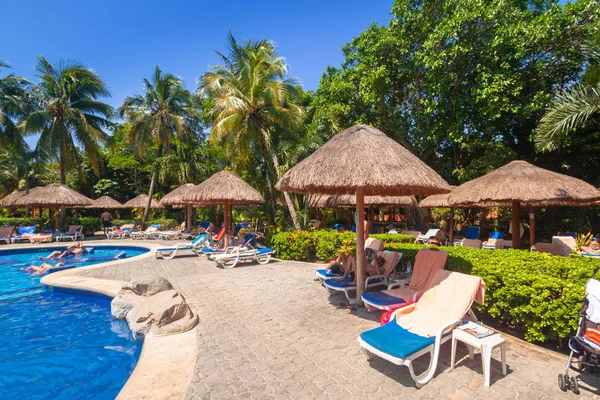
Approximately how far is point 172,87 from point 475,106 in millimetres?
19342

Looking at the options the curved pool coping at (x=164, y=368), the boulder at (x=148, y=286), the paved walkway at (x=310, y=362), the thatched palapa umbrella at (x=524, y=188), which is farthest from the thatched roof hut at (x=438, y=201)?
the curved pool coping at (x=164, y=368)

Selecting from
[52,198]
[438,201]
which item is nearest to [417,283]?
[438,201]

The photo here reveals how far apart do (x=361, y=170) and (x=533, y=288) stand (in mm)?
2780

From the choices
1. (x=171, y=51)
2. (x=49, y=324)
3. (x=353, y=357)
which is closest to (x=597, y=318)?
(x=353, y=357)

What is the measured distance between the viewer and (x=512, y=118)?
16.2 m

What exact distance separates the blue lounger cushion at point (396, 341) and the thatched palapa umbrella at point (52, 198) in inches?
826

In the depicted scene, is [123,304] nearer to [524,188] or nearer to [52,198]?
[524,188]

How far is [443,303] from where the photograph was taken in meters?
4.11

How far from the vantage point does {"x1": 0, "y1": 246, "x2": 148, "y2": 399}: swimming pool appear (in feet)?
13.6

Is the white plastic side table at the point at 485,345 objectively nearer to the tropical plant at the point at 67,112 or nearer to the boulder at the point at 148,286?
the boulder at the point at 148,286

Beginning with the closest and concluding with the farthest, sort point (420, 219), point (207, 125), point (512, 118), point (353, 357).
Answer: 1. point (353, 357)
2. point (512, 118)
3. point (420, 219)
4. point (207, 125)

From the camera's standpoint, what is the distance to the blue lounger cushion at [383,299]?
16.0ft

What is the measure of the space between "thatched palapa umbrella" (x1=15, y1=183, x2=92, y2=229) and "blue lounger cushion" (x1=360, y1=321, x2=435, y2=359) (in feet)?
68.8

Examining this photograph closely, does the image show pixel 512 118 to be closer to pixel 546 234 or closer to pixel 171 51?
pixel 546 234
